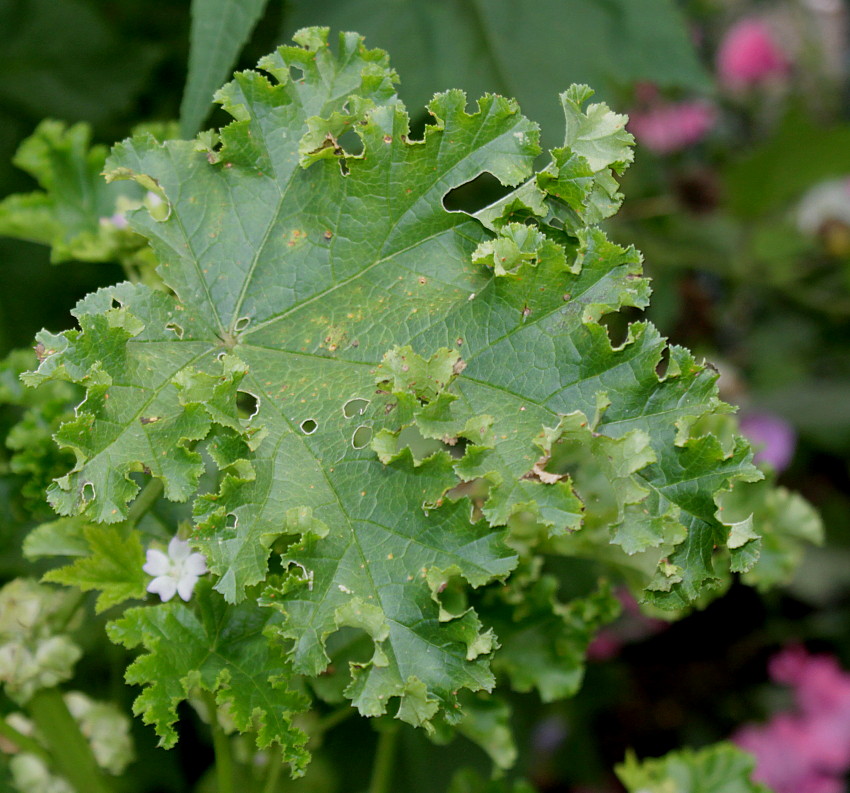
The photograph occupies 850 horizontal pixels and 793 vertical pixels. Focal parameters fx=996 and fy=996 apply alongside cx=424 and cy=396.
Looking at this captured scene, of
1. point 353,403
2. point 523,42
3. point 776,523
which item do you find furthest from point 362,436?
point 523,42

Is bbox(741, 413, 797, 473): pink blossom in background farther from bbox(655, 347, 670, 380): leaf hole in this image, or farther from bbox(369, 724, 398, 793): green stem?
bbox(369, 724, 398, 793): green stem

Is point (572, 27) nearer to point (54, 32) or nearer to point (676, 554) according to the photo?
point (54, 32)

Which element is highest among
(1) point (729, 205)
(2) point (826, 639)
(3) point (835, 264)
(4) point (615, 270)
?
(4) point (615, 270)

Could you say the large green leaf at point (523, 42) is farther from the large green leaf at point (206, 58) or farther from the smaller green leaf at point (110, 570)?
the smaller green leaf at point (110, 570)

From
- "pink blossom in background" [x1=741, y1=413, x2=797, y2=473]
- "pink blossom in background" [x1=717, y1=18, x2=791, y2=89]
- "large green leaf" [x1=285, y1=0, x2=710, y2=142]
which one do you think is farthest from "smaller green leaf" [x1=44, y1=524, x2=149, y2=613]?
"pink blossom in background" [x1=717, y1=18, x2=791, y2=89]

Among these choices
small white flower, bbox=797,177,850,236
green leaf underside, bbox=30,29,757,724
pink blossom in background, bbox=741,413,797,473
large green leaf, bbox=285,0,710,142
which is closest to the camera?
green leaf underside, bbox=30,29,757,724

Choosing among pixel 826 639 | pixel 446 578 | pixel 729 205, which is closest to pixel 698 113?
pixel 729 205
